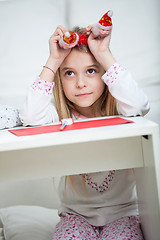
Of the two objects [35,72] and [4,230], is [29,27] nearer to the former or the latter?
[35,72]

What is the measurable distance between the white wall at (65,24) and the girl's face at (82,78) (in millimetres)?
532

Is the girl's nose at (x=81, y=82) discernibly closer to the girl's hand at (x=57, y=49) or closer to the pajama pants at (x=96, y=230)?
the girl's hand at (x=57, y=49)

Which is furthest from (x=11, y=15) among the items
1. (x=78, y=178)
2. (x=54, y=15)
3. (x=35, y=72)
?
(x=78, y=178)

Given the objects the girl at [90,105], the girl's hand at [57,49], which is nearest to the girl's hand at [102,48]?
the girl at [90,105]

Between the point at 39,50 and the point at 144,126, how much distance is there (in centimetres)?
113

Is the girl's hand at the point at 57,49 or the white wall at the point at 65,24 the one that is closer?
the girl's hand at the point at 57,49

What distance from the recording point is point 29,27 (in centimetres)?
171

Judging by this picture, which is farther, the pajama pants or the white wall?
the white wall

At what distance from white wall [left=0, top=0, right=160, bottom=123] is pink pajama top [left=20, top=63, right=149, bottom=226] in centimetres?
55

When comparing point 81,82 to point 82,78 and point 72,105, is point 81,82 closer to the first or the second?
point 82,78

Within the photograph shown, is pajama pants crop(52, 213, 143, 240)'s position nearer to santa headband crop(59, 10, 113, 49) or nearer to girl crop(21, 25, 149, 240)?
girl crop(21, 25, 149, 240)

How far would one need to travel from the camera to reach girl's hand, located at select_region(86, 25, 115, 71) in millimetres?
1091

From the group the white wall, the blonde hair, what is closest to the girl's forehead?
the blonde hair

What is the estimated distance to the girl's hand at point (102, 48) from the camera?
1.09 meters
